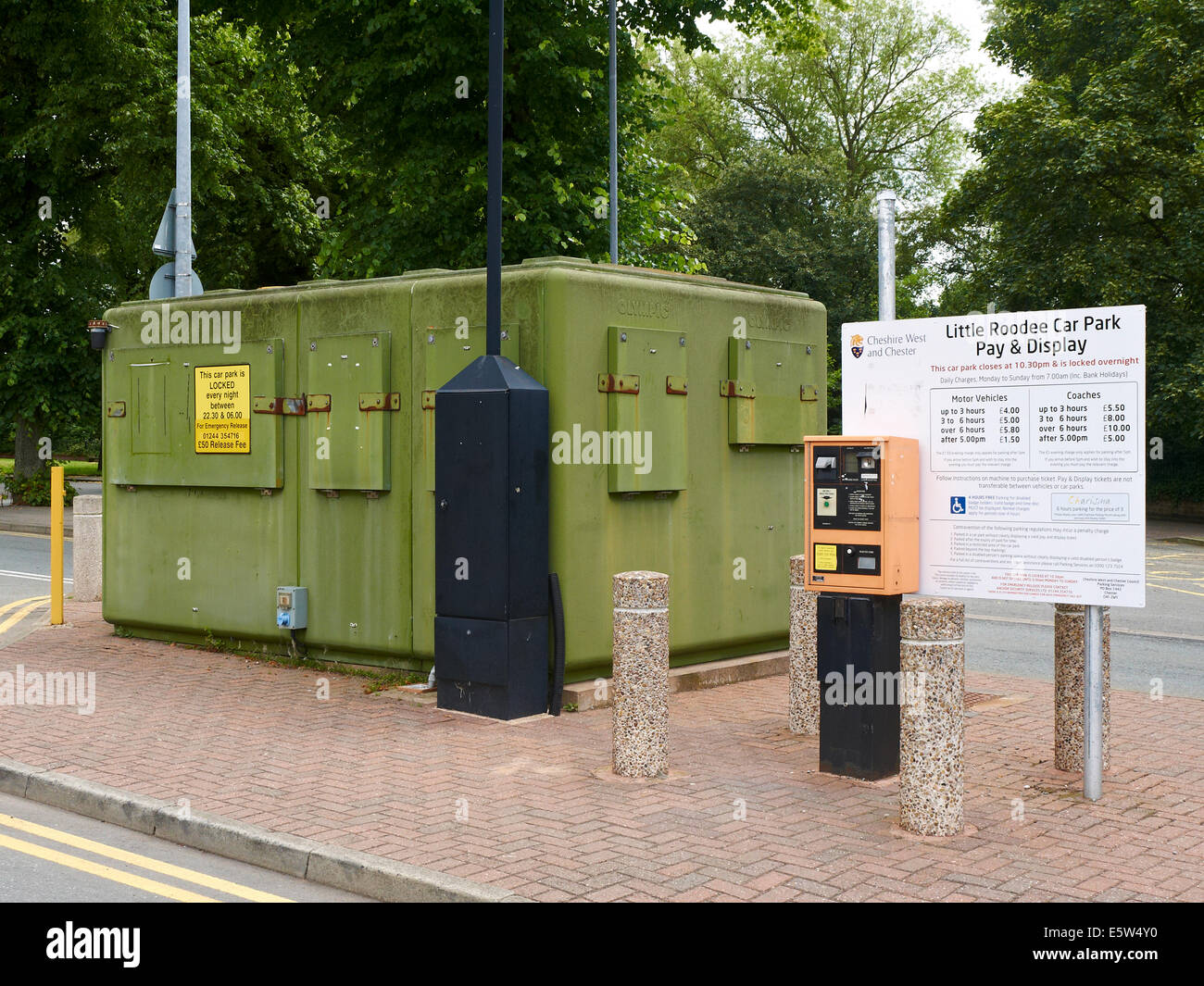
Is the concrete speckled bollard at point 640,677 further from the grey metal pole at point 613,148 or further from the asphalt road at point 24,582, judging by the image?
the grey metal pole at point 613,148

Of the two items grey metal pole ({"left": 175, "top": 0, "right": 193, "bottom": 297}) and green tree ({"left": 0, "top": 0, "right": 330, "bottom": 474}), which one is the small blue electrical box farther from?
green tree ({"left": 0, "top": 0, "right": 330, "bottom": 474})

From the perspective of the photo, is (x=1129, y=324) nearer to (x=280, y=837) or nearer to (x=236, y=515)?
(x=280, y=837)

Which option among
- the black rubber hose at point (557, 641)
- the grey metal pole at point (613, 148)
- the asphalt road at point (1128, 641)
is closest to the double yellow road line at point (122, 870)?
the black rubber hose at point (557, 641)

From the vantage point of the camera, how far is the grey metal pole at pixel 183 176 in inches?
594

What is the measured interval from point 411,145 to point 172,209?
6069 millimetres

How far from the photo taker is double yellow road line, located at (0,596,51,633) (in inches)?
512

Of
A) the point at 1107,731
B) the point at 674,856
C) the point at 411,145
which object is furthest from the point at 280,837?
the point at 411,145

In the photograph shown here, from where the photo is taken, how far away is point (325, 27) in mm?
20797

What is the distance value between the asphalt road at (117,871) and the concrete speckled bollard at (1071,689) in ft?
13.3

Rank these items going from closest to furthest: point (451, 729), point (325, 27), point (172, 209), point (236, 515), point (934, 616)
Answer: point (934, 616), point (451, 729), point (236, 515), point (172, 209), point (325, 27)

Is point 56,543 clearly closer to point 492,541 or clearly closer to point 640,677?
point 492,541

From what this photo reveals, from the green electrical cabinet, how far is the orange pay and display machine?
2193 mm

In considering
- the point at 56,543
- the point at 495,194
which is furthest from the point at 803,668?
the point at 56,543

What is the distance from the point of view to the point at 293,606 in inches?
399
